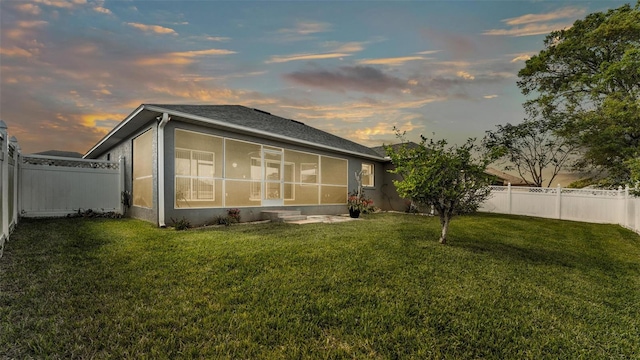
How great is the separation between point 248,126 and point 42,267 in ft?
18.9

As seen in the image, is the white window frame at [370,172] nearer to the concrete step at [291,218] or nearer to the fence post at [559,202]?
the concrete step at [291,218]

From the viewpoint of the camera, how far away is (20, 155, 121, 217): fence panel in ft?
25.9

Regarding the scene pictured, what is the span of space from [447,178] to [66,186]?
10.7 metres

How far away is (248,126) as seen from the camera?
8344mm

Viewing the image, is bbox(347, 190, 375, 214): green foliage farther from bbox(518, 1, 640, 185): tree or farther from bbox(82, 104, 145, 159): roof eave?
bbox(518, 1, 640, 185): tree

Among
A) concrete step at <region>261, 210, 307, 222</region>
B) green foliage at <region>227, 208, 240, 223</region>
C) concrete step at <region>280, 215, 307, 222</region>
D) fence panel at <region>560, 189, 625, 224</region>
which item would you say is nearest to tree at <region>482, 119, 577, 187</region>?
fence panel at <region>560, 189, 625, 224</region>

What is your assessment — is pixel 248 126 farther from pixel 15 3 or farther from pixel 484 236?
pixel 484 236

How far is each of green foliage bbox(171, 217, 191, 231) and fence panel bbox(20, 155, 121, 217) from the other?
4.03 m

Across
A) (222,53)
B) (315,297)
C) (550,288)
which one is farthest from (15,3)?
(550,288)

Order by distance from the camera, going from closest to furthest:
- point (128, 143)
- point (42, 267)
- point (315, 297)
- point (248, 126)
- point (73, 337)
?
1. point (73, 337)
2. point (315, 297)
3. point (42, 267)
4. point (248, 126)
5. point (128, 143)

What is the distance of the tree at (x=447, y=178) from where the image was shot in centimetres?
530

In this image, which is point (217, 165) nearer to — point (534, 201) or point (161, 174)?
point (161, 174)

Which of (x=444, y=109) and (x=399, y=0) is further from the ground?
(x=399, y=0)

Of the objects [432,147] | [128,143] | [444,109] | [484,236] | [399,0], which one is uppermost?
[399,0]
